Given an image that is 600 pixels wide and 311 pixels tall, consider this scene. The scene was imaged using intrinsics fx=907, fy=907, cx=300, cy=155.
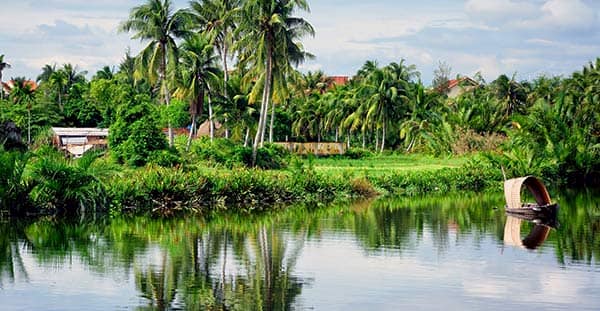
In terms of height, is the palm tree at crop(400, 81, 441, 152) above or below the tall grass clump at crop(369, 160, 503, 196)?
above

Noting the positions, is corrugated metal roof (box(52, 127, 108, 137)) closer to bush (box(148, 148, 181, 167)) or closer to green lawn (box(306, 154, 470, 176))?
green lawn (box(306, 154, 470, 176))

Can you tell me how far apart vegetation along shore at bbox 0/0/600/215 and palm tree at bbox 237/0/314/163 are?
65 millimetres

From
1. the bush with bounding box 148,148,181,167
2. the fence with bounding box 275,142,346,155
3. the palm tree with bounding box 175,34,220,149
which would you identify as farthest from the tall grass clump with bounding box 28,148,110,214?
the fence with bounding box 275,142,346,155

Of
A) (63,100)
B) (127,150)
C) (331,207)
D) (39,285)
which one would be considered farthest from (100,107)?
(39,285)

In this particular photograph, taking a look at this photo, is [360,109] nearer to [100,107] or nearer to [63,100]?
[100,107]

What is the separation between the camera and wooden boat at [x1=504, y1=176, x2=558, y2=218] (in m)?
24.4

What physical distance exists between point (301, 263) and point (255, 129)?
3388 cm

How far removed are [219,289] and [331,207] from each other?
1462 cm

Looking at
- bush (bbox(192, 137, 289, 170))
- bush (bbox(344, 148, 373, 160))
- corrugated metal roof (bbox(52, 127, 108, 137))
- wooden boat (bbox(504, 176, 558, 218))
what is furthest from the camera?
bush (bbox(344, 148, 373, 160))

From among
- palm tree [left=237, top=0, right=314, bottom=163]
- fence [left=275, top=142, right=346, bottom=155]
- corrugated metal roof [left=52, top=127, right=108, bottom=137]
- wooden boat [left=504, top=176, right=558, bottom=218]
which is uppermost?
palm tree [left=237, top=0, right=314, bottom=163]

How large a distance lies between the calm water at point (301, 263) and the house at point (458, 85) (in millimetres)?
55149

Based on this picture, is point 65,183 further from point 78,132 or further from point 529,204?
point 78,132

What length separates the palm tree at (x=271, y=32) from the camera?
39.4m

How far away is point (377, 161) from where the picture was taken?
53.0 m
